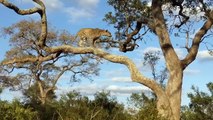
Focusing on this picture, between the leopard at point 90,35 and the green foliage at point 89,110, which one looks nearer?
the green foliage at point 89,110

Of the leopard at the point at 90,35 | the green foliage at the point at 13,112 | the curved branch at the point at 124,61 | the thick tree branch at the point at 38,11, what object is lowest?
the green foliage at the point at 13,112

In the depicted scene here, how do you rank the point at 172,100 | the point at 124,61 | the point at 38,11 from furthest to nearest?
1. the point at 124,61
2. the point at 172,100
3. the point at 38,11

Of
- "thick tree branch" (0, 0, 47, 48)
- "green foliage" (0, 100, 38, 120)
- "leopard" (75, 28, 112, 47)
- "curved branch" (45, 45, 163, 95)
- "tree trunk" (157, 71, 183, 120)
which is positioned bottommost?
"green foliage" (0, 100, 38, 120)

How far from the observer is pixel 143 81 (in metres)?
16.1

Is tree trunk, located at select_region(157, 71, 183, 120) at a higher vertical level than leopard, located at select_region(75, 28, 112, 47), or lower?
lower

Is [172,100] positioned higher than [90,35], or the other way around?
[90,35]

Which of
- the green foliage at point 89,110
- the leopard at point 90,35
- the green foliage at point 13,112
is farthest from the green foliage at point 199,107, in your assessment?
the green foliage at point 13,112

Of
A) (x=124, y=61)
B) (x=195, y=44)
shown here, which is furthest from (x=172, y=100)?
(x=195, y=44)

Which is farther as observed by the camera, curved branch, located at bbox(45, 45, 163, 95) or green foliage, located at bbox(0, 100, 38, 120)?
curved branch, located at bbox(45, 45, 163, 95)

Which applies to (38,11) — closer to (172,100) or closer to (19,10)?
(19,10)

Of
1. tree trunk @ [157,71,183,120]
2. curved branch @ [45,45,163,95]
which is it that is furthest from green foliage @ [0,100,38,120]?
tree trunk @ [157,71,183,120]

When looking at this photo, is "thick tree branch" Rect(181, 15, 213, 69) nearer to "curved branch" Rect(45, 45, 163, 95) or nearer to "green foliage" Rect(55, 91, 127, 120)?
"curved branch" Rect(45, 45, 163, 95)

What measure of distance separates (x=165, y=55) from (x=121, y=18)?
2886 millimetres

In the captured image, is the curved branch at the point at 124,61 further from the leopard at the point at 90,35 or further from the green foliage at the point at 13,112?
the leopard at the point at 90,35
